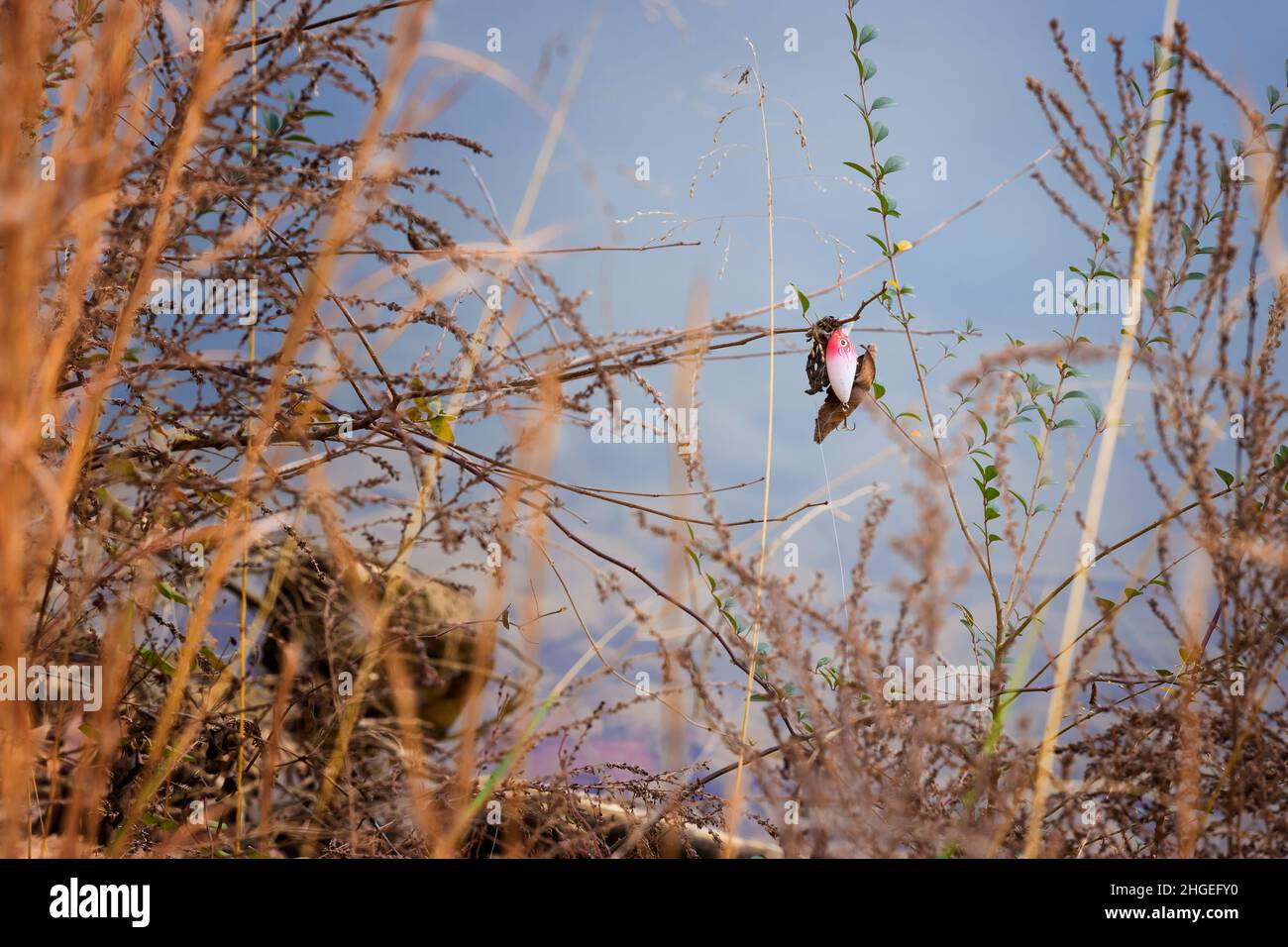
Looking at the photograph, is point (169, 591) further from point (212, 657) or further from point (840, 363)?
point (840, 363)

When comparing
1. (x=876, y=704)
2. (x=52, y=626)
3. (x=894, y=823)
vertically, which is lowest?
(x=894, y=823)

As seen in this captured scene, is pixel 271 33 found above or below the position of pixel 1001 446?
above

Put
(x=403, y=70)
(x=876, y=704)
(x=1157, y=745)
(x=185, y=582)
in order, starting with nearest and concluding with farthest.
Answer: (x=403, y=70) < (x=876, y=704) < (x=1157, y=745) < (x=185, y=582)

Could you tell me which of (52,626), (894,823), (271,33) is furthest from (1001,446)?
(52,626)

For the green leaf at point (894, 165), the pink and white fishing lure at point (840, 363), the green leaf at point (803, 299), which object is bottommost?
the pink and white fishing lure at point (840, 363)

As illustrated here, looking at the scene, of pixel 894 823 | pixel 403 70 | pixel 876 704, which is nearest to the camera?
Result: pixel 403 70

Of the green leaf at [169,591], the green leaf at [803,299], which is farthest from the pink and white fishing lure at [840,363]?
the green leaf at [169,591]

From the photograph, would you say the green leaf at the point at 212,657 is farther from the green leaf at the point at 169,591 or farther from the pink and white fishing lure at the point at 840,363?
the pink and white fishing lure at the point at 840,363

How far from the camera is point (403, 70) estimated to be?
771 mm

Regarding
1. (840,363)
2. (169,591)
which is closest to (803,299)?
(840,363)

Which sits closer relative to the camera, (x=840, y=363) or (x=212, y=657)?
(x=840, y=363)

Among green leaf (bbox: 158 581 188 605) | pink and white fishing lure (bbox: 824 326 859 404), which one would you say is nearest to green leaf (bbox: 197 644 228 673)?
green leaf (bbox: 158 581 188 605)

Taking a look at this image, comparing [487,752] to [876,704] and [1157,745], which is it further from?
[1157,745]

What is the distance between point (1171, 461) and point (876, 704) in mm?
445
